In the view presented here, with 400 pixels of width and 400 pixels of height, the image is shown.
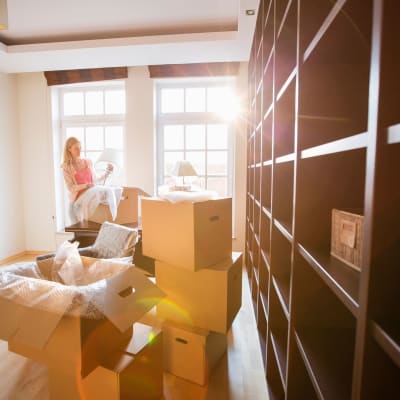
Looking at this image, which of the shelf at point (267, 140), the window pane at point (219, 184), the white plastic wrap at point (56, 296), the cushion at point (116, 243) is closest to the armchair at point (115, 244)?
the cushion at point (116, 243)

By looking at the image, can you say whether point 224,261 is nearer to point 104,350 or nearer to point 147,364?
point 147,364

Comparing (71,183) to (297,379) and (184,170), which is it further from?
(297,379)

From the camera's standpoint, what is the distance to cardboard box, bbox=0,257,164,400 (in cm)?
117

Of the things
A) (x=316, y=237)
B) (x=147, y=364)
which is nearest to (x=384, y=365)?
(x=316, y=237)

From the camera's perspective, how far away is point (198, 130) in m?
3.84

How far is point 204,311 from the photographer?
161 centimetres

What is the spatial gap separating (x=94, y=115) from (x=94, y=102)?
196 mm

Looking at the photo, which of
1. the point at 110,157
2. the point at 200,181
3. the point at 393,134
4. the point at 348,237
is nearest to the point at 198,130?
the point at 200,181

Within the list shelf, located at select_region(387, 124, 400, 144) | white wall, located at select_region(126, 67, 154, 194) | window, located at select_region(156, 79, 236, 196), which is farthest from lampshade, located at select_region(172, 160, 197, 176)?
shelf, located at select_region(387, 124, 400, 144)

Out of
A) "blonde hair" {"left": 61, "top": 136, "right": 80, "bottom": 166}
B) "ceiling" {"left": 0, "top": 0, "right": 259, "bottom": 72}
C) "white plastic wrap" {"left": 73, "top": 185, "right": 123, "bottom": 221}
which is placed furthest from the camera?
"blonde hair" {"left": 61, "top": 136, "right": 80, "bottom": 166}

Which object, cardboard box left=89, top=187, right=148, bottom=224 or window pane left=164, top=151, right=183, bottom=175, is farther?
window pane left=164, top=151, right=183, bottom=175

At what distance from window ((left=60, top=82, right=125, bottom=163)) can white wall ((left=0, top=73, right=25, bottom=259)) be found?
63 cm

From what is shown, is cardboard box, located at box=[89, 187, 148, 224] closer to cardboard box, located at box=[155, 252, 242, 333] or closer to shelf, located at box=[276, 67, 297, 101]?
cardboard box, located at box=[155, 252, 242, 333]

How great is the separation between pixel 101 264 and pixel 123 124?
266 cm
